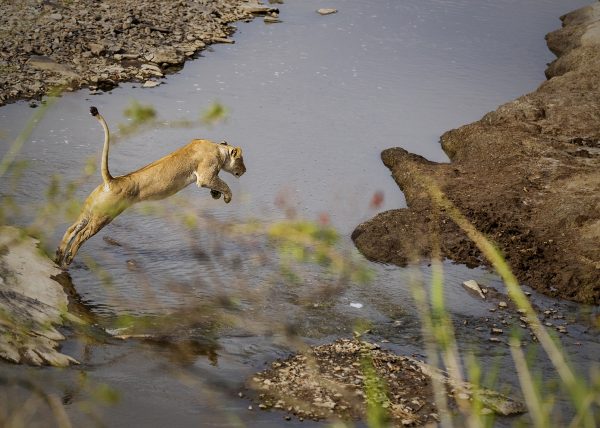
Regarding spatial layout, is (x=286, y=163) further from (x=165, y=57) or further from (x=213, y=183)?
(x=165, y=57)

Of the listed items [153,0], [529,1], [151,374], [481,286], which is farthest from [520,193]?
[529,1]

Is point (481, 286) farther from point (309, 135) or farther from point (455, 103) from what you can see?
point (455, 103)

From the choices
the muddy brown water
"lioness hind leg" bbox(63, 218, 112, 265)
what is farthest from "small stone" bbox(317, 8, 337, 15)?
"lioness hind leg" bbox(63, 218, 112, 265)

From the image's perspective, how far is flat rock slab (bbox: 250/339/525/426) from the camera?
7094mm

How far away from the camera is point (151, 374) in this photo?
740cm

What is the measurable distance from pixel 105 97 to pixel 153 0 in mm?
5126

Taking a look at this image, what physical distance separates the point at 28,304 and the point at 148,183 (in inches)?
82.9

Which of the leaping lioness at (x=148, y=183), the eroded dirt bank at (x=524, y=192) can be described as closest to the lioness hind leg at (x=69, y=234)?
the leaping lioness at (x=148, y=183)

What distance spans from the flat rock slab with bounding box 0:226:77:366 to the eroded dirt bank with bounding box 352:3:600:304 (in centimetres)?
362

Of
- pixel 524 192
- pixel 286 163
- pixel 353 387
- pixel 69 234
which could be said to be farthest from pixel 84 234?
pixel 524 192

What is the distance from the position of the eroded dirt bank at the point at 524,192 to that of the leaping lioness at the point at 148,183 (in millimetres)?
1839

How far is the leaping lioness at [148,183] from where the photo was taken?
30.3 ft

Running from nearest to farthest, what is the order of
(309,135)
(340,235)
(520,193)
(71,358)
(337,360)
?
(71,358) → (337,360) → (340,235) → (520,193) → (309,135)

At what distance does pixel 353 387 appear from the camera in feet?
24.4
